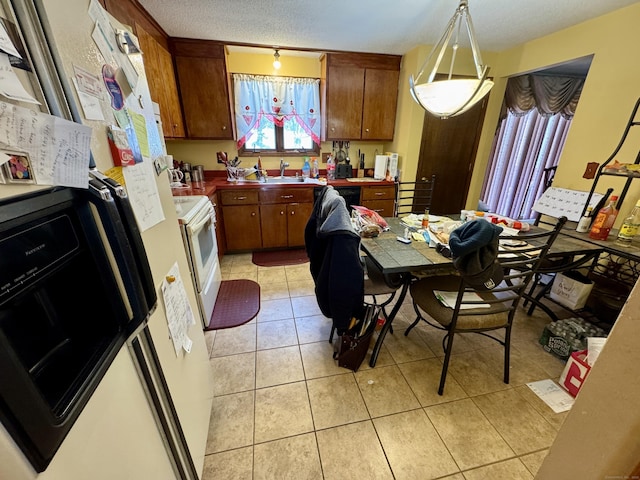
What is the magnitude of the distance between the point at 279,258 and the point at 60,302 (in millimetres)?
2779

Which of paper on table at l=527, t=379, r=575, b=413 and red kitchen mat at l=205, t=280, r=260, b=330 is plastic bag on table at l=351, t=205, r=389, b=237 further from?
paper on table at l=527, t=379, r=575, b=413

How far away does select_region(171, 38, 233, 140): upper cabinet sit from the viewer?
2777 mm

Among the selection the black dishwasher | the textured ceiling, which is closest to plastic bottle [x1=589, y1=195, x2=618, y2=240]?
the textured ceiling

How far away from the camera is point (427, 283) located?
5.81 ft

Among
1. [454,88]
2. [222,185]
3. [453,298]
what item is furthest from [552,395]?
[222,185]

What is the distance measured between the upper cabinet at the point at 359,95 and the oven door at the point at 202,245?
198 centimetres

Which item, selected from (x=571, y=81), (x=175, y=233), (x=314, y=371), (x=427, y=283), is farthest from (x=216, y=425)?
(x=571, y=81)

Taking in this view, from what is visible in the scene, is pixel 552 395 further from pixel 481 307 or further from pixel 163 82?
pixel 163 82

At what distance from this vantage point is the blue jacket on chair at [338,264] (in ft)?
4.36

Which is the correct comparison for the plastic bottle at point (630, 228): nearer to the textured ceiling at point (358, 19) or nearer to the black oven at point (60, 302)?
the textured ceiling at point (358, 19)

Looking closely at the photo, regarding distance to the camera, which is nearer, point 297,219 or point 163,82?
point 163,82

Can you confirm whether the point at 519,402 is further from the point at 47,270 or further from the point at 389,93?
the point at 389,93

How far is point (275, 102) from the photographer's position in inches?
130

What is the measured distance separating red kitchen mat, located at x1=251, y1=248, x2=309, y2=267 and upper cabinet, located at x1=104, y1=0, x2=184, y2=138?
1632 millimetres
